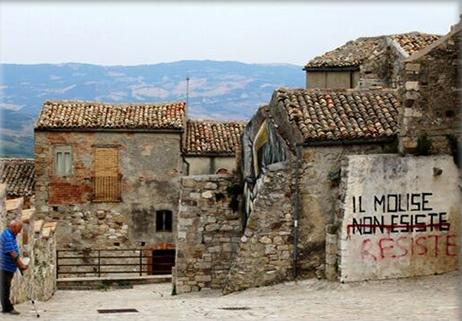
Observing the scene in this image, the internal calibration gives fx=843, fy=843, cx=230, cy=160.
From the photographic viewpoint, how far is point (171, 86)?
597 ft

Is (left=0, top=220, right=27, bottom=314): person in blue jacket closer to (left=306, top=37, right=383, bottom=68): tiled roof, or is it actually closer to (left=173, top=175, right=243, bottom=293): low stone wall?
(left=173, top=175, right=243, bottom=293): low stone wall

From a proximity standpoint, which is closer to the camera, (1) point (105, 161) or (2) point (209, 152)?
(1) point (105, 161)

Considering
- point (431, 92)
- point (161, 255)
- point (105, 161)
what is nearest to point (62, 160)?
point (105, 161)

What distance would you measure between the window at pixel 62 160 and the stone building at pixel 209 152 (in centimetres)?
465

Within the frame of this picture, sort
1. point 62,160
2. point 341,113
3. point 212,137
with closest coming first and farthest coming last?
1. point 341,113
2. point 62,160
3. point 212,137

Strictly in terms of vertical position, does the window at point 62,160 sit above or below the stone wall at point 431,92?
below

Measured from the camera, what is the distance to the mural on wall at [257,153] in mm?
19516

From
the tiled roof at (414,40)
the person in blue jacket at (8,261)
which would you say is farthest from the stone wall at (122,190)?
the person in blue jacket at (8,261)

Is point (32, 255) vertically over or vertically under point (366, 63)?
under

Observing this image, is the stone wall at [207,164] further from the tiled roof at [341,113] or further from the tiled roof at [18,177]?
the tiled roof at [341,113]

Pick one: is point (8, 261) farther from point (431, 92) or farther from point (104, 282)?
point (104, 282)

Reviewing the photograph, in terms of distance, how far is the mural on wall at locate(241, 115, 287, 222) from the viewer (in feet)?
64.0

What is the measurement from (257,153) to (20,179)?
16.1 metres

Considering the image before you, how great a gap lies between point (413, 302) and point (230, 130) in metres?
22.5
